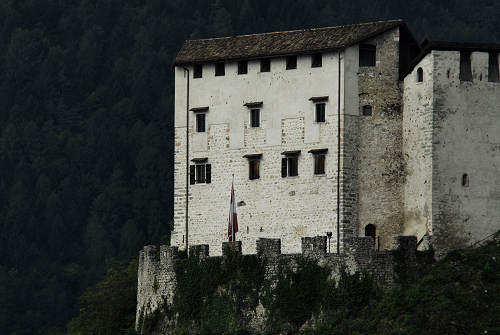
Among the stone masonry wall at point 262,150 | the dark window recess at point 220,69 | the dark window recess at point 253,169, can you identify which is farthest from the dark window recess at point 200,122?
the dark window recess at point 253,169

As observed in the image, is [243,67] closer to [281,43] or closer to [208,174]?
[281,43]

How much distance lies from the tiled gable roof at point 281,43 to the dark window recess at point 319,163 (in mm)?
5424

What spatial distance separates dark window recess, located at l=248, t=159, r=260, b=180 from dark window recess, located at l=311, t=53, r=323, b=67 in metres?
5.96

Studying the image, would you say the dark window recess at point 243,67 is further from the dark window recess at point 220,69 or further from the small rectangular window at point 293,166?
the small rectangular window at point 293,166

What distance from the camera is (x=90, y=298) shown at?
112125 millimetres

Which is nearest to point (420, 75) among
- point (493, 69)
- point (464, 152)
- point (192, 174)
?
point (493, 69)

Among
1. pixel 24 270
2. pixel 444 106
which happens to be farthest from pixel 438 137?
pixel 24 270

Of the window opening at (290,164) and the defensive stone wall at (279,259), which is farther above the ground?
the window opening at (290,164)

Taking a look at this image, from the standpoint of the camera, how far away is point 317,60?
3484 inches

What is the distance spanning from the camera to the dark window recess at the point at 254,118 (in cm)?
9038

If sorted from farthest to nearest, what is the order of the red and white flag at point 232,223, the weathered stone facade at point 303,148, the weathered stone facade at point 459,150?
the red and white flag at point 232,223 < the weathered stone facade at point 303,148 < the weathered stone facade at point 459,150

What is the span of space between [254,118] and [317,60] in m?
4.83

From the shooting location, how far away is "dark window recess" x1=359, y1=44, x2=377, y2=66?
87.8 m

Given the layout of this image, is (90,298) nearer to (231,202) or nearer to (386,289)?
(231,202)
